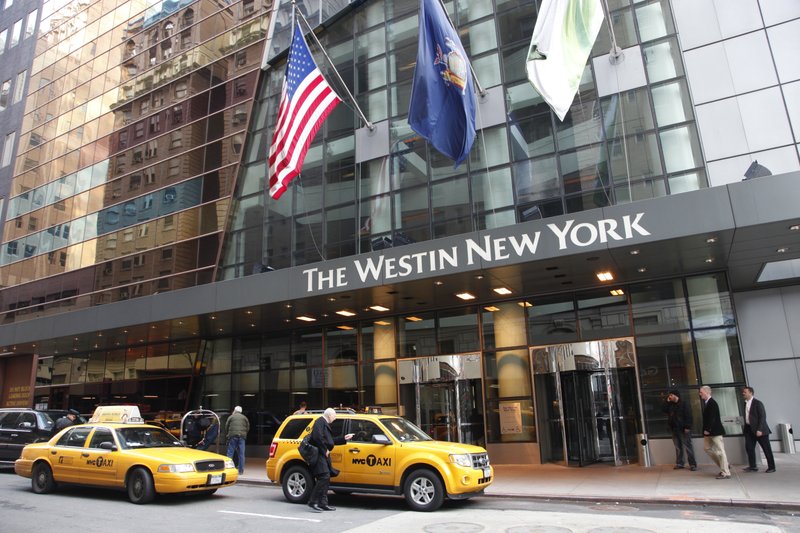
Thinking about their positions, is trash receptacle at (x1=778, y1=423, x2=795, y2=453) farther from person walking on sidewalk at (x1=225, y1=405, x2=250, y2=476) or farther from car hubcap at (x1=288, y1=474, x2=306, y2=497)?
person walking on sidewalk at (x1=225, y1=405, x2=250, y2=476)

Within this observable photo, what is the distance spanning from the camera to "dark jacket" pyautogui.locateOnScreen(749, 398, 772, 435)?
41.3ft

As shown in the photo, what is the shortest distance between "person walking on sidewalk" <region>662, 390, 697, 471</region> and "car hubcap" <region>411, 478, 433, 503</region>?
23.9 ft

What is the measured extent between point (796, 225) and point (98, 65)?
3253cm

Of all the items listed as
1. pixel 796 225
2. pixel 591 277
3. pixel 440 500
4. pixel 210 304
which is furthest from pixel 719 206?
pixel 210 304

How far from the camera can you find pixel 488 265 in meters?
14.2

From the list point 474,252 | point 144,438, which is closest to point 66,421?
point 144,438

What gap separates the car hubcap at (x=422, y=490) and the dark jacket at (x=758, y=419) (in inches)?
299

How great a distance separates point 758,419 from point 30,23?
45.4 meters

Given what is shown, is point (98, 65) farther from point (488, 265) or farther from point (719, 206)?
point (719, 206)

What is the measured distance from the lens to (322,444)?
10531 millimetres

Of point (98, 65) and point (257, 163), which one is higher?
point (98, 65)

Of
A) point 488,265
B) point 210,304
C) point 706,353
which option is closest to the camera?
point 488,265

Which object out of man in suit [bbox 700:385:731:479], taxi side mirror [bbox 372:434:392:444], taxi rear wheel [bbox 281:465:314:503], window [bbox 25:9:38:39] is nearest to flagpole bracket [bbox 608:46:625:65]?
man in suit [bbox 700:385:731:479]

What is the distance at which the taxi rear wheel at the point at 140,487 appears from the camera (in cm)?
1092
